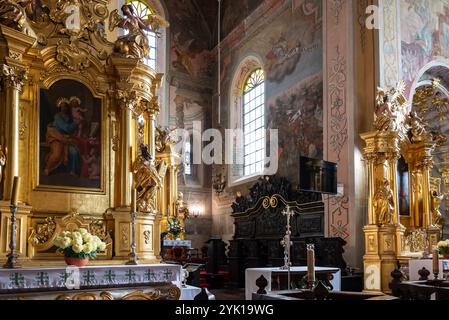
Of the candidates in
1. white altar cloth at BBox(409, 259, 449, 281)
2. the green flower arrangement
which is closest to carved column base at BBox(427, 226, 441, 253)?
white altar cloth at BBox(409, 259, 449, 281)

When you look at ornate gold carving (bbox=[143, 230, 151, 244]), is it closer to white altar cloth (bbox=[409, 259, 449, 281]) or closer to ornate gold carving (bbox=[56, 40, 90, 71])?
ornate gold carving (bbox=[56, 40, 90, 71])

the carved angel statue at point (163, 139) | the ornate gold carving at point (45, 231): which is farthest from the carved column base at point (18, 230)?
the carved angel statue at point (163, 139)

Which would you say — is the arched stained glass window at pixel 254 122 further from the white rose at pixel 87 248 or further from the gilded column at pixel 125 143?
the white rose at pixel 87 248

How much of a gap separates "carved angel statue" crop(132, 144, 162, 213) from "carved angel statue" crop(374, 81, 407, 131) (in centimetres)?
629

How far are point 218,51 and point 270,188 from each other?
6870mm

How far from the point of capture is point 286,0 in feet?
54.0

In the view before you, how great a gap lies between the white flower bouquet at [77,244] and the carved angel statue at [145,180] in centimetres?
152

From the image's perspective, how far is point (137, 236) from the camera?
25.1ft

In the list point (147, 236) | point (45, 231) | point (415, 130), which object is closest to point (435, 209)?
point (415, 130)

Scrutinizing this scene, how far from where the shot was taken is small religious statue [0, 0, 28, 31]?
7008 mm

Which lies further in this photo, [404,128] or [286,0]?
[286,0]

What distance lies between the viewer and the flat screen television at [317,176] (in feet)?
37.9
